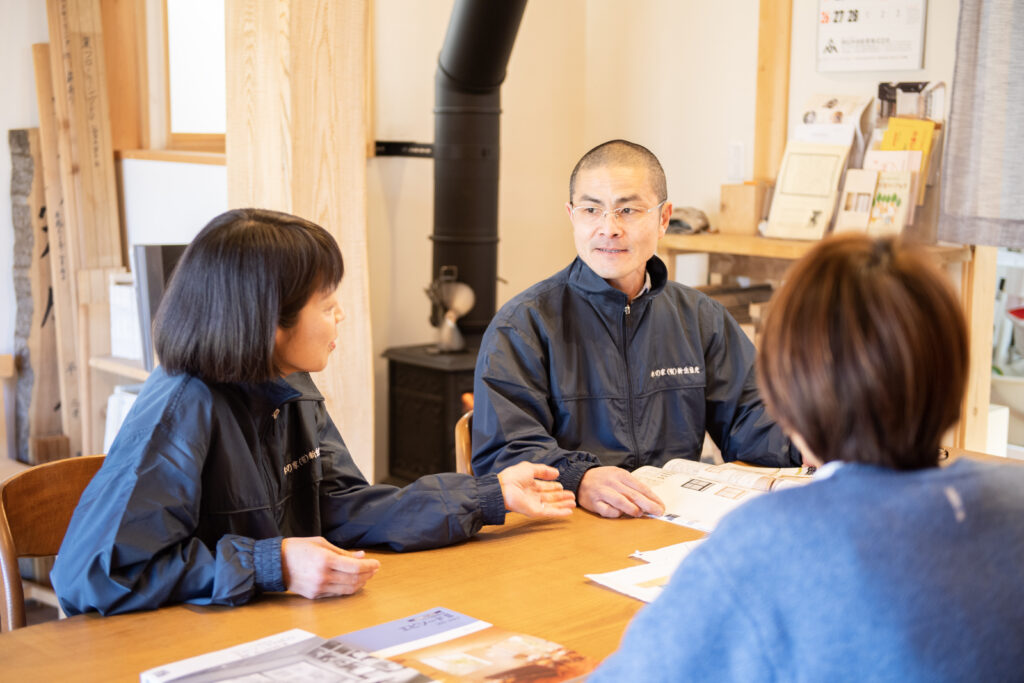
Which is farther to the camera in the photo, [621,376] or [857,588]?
[621,376]

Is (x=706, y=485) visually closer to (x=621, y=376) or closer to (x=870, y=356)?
(x=621, y=376)

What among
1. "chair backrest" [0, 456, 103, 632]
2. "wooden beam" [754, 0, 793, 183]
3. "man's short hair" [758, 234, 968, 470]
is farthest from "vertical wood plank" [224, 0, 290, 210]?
"wooden beam" [754, 0, 793, 183]

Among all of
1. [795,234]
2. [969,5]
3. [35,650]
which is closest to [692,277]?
[795,234]

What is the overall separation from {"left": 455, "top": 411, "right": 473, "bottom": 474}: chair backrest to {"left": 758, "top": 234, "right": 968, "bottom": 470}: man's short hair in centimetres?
127

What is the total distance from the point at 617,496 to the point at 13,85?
313 centimetres

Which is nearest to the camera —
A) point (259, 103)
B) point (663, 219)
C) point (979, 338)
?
point (663, 219)

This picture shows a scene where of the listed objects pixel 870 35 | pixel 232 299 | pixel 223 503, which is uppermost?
pixel 870 35

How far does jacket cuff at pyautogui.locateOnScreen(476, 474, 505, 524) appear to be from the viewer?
173cm

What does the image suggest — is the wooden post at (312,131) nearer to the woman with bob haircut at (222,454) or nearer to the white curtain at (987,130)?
the woman with bob haircut at (222,454)

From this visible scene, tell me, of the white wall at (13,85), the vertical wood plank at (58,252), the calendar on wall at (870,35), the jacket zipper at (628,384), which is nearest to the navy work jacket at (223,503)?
the jacket zipper at (628,384)

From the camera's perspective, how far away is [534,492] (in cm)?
178

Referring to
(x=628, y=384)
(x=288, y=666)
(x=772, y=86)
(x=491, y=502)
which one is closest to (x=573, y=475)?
(x=491, y=502)

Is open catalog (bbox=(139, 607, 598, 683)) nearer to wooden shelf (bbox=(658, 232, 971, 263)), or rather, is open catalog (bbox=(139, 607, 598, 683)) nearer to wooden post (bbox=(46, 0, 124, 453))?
wooden shelf (bbox=(658, 232, 971, 263))

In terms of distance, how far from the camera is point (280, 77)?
2521mm
